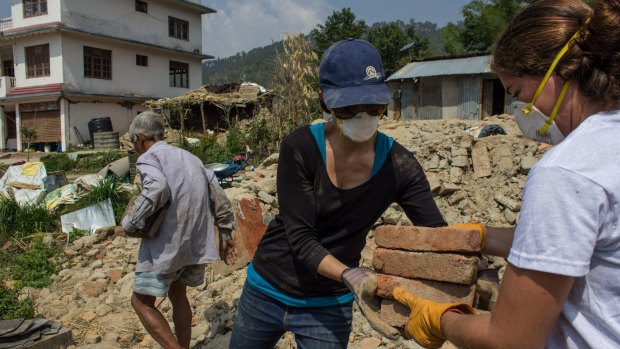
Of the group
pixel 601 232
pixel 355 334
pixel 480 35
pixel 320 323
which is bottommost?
pixel 355 334

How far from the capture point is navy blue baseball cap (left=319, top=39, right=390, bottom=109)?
1895 mm

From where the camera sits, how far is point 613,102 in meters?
1.08

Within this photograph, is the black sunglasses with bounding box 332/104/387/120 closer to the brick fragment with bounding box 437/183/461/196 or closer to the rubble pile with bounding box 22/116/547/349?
the rubble pile with bounding box 22/116/547/349

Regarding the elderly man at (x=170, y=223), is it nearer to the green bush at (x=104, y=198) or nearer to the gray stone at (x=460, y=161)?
the green bush at (x=104, y=198)

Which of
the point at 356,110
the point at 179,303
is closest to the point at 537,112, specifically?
the point at 356,110

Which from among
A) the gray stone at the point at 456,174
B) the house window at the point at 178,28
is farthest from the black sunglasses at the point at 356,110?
Result: the house window at the point at 178,28

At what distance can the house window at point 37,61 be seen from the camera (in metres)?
22.5

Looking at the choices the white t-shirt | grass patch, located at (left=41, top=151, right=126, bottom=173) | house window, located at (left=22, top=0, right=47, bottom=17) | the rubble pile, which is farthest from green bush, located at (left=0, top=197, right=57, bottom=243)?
house window, located at (left=22, top=0, right=47, bottom=17)

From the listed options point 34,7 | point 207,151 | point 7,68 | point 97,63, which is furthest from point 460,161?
point 7,68

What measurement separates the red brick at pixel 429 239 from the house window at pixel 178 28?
27.9 m

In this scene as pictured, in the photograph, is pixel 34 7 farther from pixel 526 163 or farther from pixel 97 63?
pixel 526 163

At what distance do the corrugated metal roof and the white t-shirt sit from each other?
18.5m

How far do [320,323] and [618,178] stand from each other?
142 centimetres

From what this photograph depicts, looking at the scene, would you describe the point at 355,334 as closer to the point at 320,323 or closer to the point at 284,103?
the point at 320,323
